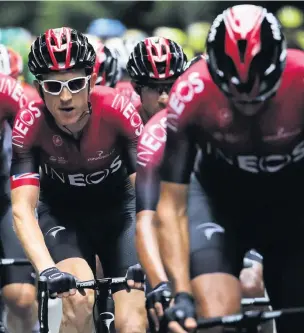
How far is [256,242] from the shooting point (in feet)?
22.8

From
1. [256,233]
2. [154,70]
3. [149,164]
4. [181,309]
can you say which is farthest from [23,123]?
[181,309]

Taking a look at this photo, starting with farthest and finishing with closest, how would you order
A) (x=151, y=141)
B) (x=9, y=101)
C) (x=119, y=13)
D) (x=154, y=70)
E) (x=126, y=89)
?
(x=119, y=13) → (x=126, y=89) → (x=154, y=70) → (x=9, y=101) → (x=151, y=141)

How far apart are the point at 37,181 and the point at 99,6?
25.7 metres

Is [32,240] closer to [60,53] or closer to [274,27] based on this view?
[60,53]

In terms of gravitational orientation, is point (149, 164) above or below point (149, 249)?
above

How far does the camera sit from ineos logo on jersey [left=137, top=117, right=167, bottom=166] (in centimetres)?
787

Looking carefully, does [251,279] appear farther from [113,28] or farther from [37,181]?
[113,28]

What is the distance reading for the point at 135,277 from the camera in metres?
7.79

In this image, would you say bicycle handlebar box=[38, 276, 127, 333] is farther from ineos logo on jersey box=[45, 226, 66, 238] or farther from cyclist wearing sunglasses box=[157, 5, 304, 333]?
cyclist wearing sunglasses box=[157, 5, 304, 333]

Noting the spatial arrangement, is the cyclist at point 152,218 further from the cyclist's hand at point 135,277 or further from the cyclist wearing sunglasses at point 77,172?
the cyclist wearing sunglasses at point 77,172

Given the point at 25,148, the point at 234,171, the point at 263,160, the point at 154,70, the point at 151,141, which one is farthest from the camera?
the point at 154,70

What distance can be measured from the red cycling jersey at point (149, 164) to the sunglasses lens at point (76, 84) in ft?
2.19

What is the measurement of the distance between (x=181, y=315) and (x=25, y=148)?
9.21 ft

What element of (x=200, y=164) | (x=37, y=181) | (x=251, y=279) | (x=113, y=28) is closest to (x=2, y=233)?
(x=37, y=181)
